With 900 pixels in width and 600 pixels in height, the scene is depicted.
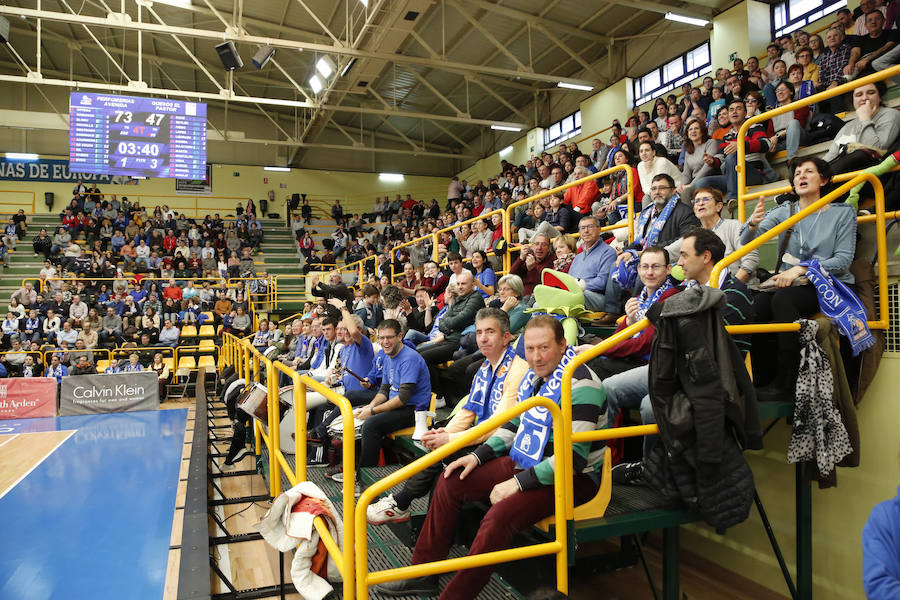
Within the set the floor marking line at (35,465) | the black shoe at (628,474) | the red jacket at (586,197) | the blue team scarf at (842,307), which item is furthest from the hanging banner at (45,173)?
the blue team scarf at (842,307)

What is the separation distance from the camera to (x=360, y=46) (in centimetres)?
1214

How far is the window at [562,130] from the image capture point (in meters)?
17.1

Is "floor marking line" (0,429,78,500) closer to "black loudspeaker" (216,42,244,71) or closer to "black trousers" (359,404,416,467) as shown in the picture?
"black trousers" (359,404,416,467)

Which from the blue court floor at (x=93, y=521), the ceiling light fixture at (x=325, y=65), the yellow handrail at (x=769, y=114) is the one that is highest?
the ceiling light fixture at (x=325, y=65)

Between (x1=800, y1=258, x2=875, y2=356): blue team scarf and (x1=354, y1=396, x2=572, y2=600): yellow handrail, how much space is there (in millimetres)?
1778

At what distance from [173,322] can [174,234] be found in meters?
5.81

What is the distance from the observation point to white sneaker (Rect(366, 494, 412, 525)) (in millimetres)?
2990

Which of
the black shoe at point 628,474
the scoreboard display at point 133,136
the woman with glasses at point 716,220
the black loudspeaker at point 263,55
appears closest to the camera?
the black shoe at point 628,474

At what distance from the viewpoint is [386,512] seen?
3016 mm

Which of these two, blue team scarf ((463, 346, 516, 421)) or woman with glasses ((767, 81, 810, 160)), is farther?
woman with glasses ((767, 81, 810, 160))

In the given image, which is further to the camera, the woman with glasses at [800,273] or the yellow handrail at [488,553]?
the woman with glasses at [800,273]

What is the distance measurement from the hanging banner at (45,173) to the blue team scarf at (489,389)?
871 inches

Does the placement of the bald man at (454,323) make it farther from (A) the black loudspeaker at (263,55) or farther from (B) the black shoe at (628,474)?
(A) the black loudspeaker at (263,55)

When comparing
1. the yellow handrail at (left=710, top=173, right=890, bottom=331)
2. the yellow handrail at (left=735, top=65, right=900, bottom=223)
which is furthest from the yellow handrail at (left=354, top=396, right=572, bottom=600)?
the yellow handrail at (left=735, top=65, right=900, bottom=223)
